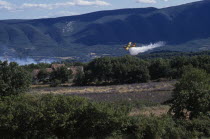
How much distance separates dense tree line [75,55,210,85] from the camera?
72.4m

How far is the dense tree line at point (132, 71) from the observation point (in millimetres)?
72438

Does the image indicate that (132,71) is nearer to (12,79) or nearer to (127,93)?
(127,93)

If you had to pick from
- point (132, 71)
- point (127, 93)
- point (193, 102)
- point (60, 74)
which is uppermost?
point (193, 102)

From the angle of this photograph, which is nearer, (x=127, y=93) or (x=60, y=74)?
(x=127, y=93)

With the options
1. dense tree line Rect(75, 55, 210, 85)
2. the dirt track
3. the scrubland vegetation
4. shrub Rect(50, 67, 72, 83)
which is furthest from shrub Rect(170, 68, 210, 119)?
shrub Rect(50, 67, 72, 83)

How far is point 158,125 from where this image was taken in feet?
54.9

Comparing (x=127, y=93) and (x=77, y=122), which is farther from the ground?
(x=77, y=122)

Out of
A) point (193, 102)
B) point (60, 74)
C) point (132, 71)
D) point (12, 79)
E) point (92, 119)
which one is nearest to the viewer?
point (92, 119)

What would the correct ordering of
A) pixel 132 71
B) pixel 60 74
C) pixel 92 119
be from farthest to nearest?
pixel 60 74 < pixel 132 71 < pixel 92 119

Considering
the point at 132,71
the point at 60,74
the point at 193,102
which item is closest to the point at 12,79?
the point at 193,102

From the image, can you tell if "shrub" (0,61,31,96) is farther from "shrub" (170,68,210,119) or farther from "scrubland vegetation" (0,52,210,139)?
"shrub" (170,68,210,119)

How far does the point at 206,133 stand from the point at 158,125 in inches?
133

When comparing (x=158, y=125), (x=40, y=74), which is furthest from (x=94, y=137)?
(x=40, y=74)

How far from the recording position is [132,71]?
2869 inches
